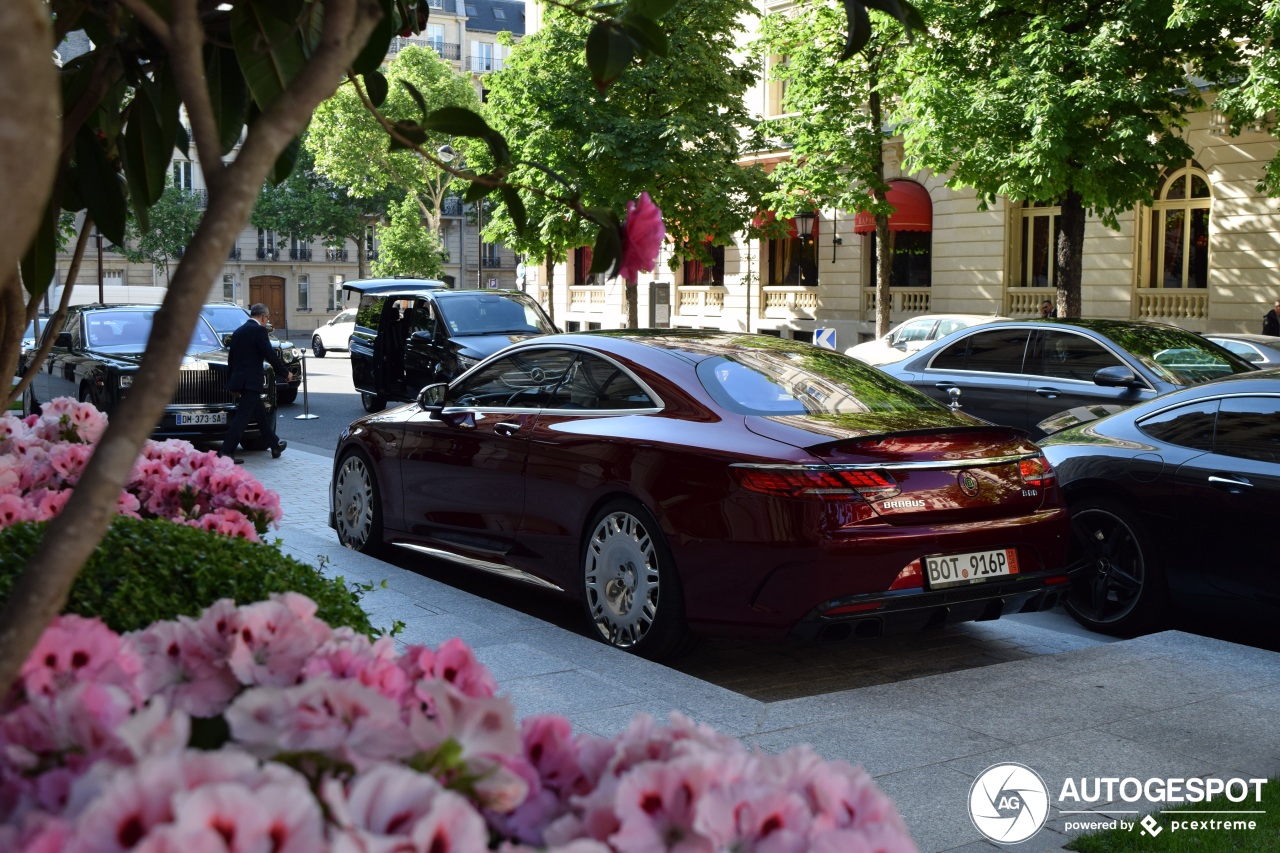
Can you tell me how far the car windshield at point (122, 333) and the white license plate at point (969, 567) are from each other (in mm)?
12945

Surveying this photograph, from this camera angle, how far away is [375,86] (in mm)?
3475

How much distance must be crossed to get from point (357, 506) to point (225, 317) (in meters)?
15.4

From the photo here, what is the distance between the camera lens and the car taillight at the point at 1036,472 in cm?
626

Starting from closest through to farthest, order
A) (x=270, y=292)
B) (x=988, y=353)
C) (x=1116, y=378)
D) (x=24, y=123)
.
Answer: (x=24, y=123)
(x=1116, y=378)
(x=988, y=353)
(x=270, y=292)

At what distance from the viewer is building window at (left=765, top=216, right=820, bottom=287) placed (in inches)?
1553

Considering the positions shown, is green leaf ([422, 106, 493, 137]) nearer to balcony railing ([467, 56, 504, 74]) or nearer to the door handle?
the door handle

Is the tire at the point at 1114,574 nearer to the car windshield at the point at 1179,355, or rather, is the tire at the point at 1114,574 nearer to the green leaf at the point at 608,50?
the car windshield at the point at 1179,355

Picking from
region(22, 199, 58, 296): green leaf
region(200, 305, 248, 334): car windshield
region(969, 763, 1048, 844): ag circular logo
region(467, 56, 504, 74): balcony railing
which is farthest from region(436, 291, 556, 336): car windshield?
region(467, 56, 504, 74): balcony railing

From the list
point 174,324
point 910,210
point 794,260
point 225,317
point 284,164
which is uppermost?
point 910,210

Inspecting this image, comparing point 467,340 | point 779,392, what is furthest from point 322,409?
point 779,392

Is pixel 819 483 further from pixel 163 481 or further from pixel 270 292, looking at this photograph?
pixel 270 292

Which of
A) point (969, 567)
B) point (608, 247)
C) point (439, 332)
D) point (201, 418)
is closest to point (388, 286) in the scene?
point (439, 332)

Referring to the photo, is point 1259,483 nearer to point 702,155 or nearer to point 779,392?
point 779,392

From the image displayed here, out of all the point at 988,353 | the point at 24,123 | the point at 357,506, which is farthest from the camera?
the point at 988,353
